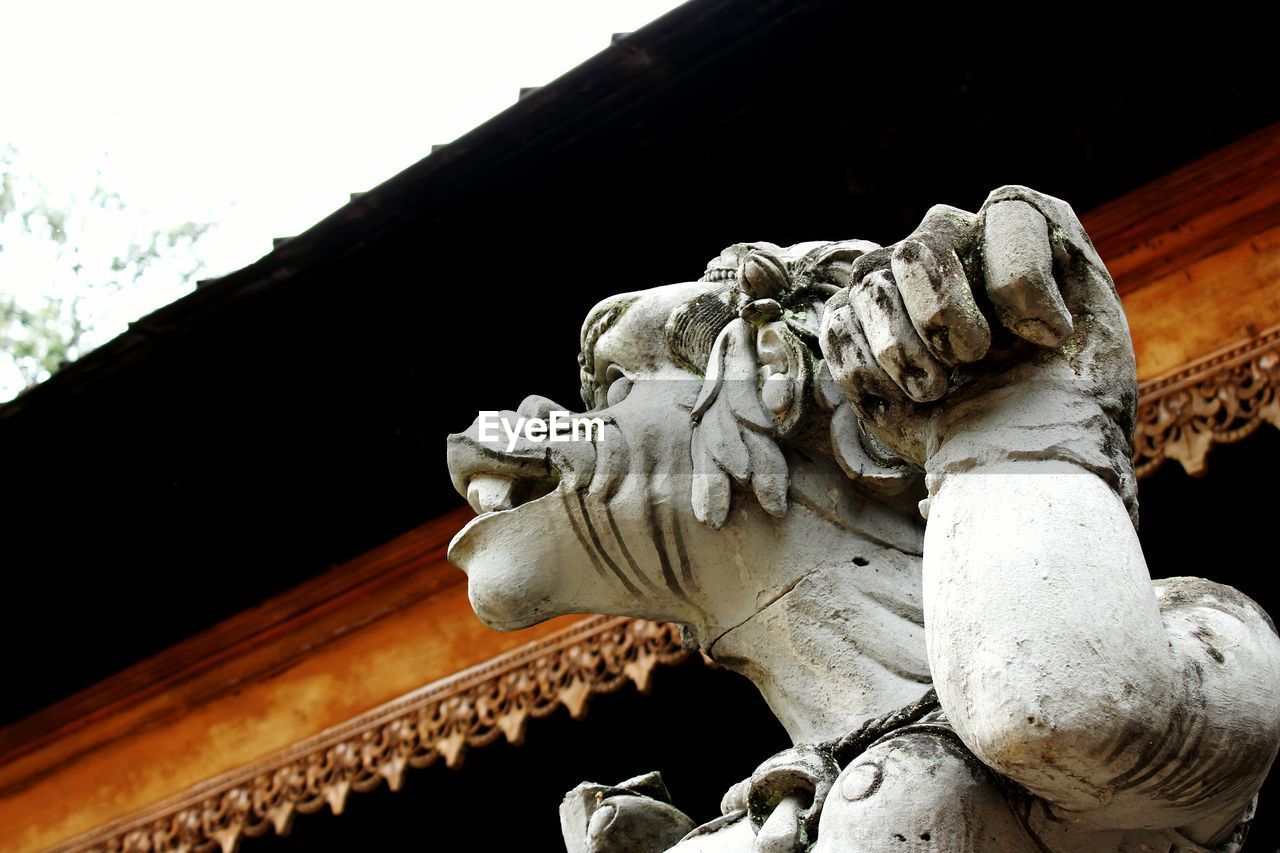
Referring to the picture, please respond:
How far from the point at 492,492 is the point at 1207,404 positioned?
2.24 m

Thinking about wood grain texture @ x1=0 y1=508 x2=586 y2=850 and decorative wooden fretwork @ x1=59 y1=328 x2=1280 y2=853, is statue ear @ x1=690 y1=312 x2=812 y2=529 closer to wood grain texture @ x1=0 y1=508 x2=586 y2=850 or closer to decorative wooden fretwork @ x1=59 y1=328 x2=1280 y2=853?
decorative wooden fretwork @ x1=59 y1=328 x2=1280 y2=853

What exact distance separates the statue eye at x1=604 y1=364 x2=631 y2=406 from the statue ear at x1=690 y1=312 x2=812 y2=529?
0.15 meters

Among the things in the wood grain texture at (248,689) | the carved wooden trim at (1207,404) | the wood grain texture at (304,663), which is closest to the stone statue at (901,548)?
the carved wooden trim at (1207,404)

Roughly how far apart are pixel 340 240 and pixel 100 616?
184 cm

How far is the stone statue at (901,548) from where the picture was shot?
1262 mm

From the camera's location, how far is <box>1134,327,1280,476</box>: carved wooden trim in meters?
3.45

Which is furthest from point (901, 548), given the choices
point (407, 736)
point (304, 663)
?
point (304, 663)

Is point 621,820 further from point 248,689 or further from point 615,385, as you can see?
point 248,689

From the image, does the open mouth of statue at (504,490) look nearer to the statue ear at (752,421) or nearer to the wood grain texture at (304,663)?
the statue ear at (752,421)

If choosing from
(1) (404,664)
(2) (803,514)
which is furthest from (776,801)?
(1) (404,664)

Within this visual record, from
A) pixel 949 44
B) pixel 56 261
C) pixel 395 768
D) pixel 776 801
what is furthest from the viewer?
pixel 56 261

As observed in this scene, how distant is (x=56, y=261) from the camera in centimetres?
721

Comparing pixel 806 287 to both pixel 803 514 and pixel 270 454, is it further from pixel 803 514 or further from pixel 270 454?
pixel 270 454

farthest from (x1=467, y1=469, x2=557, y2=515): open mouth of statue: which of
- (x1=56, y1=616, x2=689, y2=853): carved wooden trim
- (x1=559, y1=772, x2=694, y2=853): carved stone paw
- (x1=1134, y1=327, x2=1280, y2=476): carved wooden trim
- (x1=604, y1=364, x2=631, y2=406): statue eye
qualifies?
(x1=56, y1=616, x2=689, y2=853): carved wooden trim
